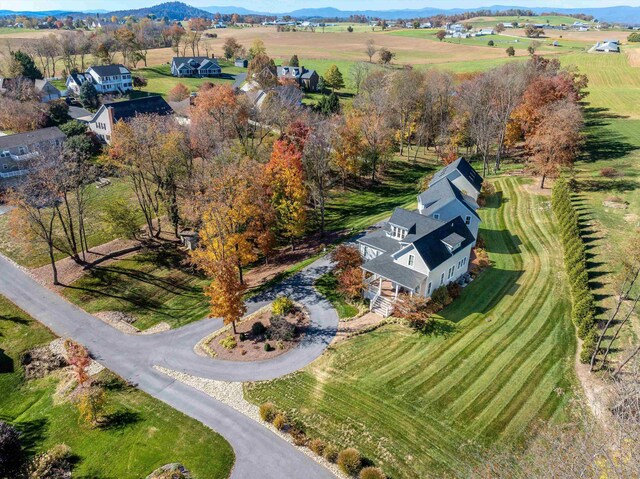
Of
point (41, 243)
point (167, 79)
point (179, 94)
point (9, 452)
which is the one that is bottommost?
point (9, 452)

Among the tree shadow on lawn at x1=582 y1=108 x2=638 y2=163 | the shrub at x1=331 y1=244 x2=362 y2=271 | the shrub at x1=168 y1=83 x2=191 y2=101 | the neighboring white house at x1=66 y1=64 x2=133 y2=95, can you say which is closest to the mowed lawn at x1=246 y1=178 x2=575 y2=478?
the shrub at x1=331 y1=244 x2=362 y2=271

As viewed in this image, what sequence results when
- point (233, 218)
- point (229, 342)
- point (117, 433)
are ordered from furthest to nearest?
1. point (233, 218)
2. point (229, 342)
3. point (117, 433)

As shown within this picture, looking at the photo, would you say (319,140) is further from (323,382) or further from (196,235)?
(323,382)

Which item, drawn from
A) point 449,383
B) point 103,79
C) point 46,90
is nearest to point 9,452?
point 449,383

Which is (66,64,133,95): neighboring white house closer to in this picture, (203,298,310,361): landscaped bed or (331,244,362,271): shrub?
(331,244,362,271): shrub

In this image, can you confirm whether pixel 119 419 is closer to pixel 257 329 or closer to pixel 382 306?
pixel 257 329

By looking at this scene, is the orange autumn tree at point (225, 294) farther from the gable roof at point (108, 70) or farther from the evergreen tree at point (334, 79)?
the gable roof at point (108, 70)
